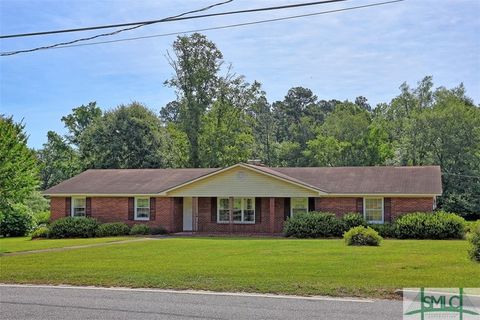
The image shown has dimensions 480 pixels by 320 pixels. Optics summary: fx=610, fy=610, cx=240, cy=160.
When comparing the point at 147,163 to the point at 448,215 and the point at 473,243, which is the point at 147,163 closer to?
the point at 448,215

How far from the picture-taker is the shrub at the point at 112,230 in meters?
33.3

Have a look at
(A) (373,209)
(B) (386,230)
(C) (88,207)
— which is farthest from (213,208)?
(B) (386,230)

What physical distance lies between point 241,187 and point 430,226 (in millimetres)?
10215

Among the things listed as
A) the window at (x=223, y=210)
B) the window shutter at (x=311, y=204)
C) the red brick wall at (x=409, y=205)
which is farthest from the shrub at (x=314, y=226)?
the window at (x=223, y=210)

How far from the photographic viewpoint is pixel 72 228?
109 feet

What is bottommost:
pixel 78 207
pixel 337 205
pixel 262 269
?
pixel 262 269

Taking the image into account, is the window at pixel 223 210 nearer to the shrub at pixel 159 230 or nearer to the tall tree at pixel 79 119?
the shrub at pixel 159 230

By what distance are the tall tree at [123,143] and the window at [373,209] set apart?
23865 millimetres

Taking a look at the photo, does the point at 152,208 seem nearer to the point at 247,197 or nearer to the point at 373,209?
the point at 247,197

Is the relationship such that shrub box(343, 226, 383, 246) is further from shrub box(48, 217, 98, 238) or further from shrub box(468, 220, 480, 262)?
shrub box(48, 217, 98, 238)

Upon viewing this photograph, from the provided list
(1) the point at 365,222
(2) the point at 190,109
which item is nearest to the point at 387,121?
(2) the point at 190,109

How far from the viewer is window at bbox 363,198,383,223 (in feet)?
105

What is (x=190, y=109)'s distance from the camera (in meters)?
53.7

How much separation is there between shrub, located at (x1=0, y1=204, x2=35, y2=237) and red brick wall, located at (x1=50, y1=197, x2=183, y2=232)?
8.49 feet
